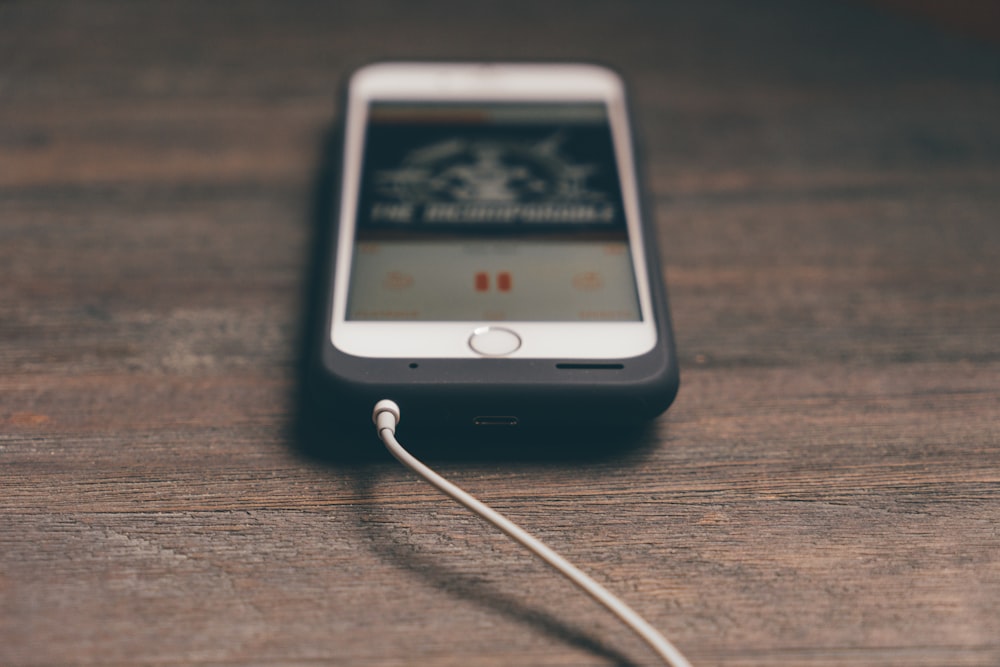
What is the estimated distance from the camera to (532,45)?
2.07 feet

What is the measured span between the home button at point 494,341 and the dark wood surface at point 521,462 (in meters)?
0.05

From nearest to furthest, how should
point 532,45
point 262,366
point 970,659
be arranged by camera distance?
point 970,659 → point 262,366 → point 532,45

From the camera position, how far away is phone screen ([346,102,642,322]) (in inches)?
15.2

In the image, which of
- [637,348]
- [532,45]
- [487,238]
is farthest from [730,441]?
[532,45]

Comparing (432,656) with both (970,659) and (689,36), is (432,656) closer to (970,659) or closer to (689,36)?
(970,659)

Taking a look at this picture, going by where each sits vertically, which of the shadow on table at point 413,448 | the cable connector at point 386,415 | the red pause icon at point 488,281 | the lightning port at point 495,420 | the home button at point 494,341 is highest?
the red pause icon at point 488,281

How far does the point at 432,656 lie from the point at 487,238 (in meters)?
0.21

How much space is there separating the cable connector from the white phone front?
0.09 ft

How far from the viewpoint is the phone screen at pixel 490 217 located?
39 centimetres

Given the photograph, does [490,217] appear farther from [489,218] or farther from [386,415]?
[386,415]

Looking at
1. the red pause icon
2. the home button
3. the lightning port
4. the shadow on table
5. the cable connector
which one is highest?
the red pause icon

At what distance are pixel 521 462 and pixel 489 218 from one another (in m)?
0.15

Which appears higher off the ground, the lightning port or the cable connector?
the cable connector

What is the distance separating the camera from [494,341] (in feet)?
1.18
